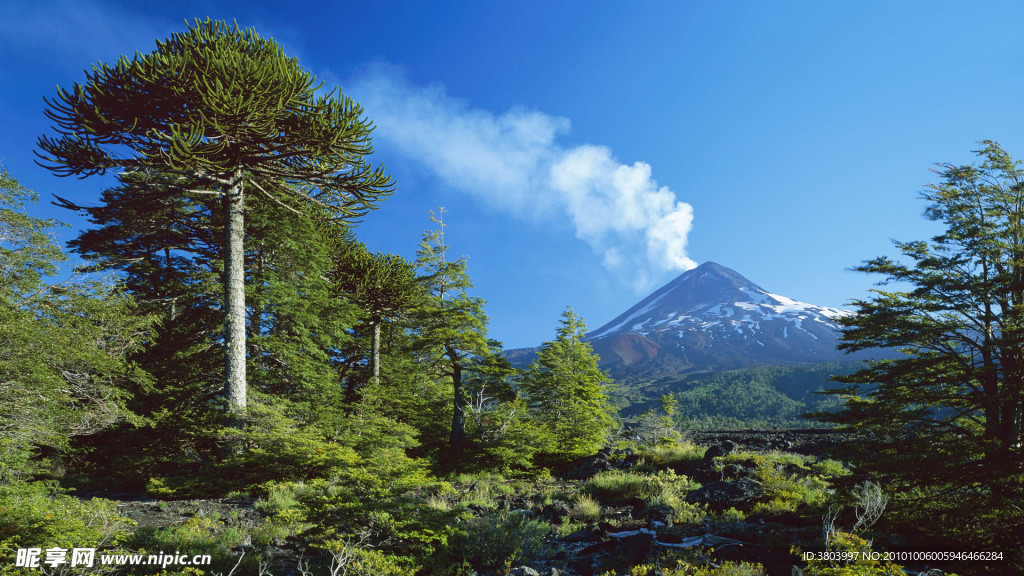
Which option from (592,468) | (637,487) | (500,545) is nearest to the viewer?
(500,545)

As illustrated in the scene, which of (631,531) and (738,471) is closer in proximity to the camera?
(631,531)

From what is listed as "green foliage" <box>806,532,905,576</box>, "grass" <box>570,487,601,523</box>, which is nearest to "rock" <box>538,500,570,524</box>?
"grass" <box>570,487,601,523</box>

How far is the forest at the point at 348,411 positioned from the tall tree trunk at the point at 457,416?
136mm

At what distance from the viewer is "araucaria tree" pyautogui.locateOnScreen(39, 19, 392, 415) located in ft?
35.6

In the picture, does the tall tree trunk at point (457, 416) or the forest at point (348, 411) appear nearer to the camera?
the forest at point (348, 411)

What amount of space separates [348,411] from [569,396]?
9714 mm

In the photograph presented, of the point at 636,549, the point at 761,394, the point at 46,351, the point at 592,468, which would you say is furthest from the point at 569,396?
the point at 761,394

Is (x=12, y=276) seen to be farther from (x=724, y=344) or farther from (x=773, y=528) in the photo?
(x=724, y=344)

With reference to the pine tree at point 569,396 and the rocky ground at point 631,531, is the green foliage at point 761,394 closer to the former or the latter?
the pine tree at point 569,396

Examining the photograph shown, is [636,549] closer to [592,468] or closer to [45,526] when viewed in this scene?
[45,526]

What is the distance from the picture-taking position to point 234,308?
39.4 feet

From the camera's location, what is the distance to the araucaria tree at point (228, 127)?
1084 centimetres

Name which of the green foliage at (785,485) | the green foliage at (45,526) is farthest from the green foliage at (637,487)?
the green foliage at (45,526)

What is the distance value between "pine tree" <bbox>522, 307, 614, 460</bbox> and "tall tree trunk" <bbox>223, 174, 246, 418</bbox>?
1070 cm
